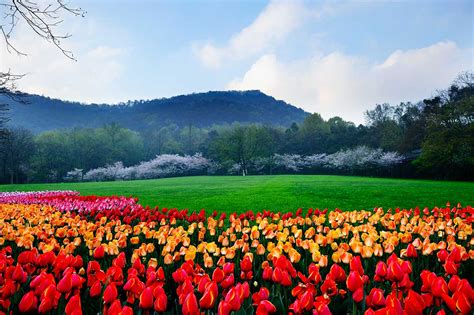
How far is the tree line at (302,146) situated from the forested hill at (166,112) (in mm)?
39452

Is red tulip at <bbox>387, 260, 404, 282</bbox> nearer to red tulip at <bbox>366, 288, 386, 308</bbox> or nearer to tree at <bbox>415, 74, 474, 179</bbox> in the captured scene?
red tulip at <bbox>366, 288, 386, 308</bbox>

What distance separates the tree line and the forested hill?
39.5m

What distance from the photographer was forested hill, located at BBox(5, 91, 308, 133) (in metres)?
114

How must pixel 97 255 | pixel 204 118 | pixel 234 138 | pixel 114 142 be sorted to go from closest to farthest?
pixel 97 255 < pixel 234 138 < pixel 114 142 < pixel 204 118

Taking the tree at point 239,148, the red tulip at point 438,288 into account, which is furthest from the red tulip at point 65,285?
the tree at point 239,148

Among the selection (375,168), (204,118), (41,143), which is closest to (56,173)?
(41,143)

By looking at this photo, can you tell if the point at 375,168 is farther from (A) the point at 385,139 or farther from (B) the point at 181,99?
(B) the point at 181,99

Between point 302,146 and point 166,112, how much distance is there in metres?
80.3

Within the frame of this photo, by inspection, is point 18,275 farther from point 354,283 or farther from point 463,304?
point 463,304

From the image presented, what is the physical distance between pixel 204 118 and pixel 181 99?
14751mm

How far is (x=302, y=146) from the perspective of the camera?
6688cm

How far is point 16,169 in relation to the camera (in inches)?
2169

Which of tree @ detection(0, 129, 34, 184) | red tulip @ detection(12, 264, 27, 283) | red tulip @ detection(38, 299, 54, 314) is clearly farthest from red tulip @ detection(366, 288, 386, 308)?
tree @ detection(0, 129, 34, 184)

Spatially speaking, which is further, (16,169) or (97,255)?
(16,169)
